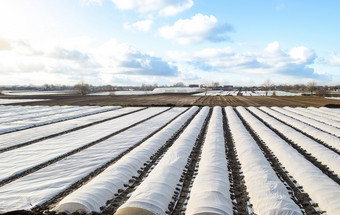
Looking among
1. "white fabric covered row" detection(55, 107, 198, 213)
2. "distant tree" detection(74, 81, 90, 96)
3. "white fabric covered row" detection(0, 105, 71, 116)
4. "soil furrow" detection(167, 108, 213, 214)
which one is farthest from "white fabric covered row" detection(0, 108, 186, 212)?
"distant tree" detection(74, 81, 90, 96)

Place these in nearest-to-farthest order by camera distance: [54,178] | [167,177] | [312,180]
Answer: [312,180] < [167,177] < [54,178]

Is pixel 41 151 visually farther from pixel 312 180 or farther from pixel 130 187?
pixel 312 180

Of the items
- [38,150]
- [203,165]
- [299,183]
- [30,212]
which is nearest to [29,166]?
[38,150]

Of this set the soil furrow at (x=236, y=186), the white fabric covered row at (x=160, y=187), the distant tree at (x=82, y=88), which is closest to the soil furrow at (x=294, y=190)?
the soil furrow at (x=236, y=186)

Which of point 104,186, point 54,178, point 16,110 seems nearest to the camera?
point 104,186

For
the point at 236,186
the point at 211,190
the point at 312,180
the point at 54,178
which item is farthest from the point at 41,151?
the point at 312,180

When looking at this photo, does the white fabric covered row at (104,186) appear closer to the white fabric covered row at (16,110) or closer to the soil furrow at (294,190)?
the soil furrow at (294,190)

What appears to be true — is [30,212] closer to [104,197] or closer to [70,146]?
[104,197]

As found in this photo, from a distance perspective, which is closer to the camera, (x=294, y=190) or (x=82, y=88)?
(x=294, y=190)

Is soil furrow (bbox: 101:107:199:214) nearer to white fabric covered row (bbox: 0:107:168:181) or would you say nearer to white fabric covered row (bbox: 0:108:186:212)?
white fabric covered row (bbox: 0:108:186:212)

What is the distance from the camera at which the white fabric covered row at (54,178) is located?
543cm

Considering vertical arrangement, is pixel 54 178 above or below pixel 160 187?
below

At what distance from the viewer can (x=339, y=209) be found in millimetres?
4527

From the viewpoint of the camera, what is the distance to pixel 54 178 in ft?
22.0
